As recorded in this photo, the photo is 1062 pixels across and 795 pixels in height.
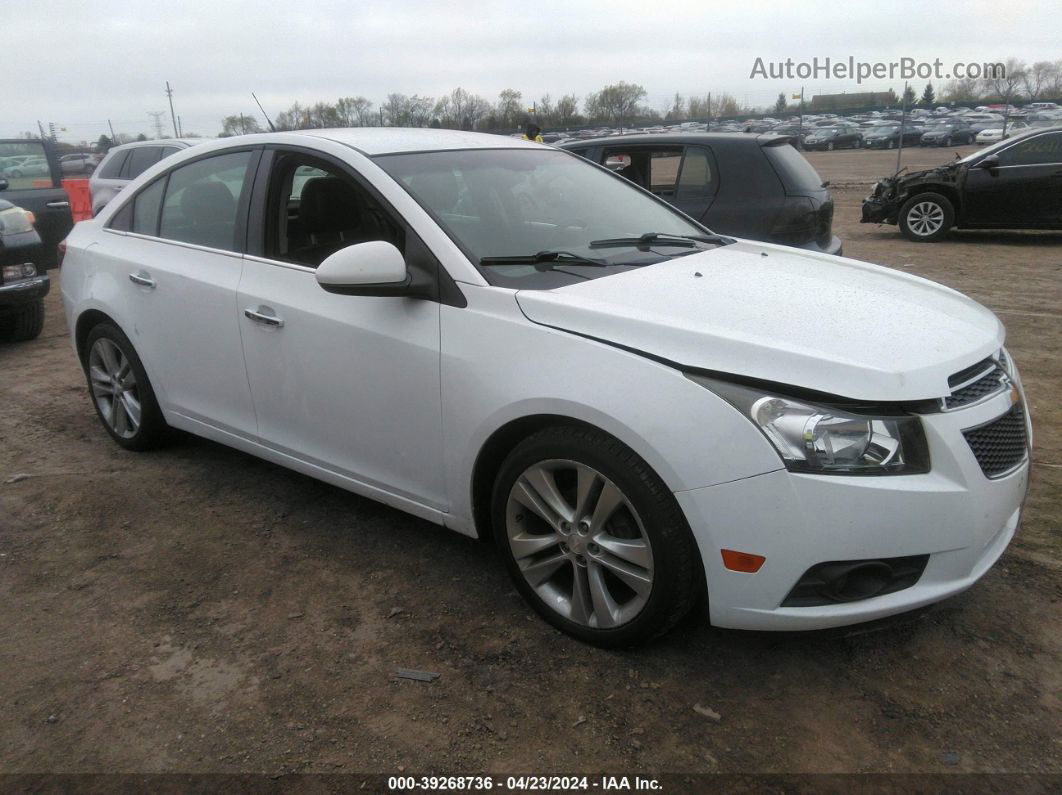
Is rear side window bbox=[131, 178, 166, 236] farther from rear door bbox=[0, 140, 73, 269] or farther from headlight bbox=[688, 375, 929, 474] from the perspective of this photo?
rear door bbox=[0, 140, 73, 269]

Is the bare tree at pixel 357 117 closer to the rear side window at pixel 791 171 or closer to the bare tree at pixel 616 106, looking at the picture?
the rear side window at pixel 791 171

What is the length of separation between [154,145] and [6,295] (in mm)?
4517

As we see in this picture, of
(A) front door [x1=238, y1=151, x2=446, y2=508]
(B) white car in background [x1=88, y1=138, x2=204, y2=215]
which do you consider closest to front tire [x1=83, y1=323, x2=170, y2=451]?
(A) front door [x1=238, y1=151, x2=446, y2=508]

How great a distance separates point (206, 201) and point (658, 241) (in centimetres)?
211

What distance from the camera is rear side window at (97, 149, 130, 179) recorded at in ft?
36.2

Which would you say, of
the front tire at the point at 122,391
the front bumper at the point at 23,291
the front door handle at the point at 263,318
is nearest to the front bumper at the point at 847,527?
the front door handle at the point at 263,318

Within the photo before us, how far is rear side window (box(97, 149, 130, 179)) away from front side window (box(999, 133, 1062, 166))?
11.6m

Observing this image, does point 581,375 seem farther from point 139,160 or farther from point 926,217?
point 926,217

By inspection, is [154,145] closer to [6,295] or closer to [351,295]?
[6,295]

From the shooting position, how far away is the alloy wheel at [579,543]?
2.56 meters

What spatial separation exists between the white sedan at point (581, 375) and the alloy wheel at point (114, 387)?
0.88ft

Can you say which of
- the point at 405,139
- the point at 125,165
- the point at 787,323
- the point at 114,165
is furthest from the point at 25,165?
the point at 787,323

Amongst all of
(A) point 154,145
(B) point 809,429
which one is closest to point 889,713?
(B) point 809,429

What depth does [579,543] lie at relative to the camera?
268 cm
